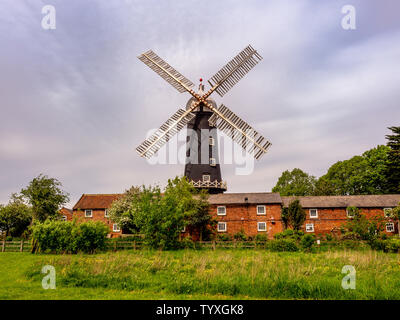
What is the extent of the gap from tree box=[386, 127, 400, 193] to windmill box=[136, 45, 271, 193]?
2598 cm

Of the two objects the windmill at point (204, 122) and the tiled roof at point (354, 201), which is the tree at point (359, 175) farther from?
the windmill at point (204, 122)

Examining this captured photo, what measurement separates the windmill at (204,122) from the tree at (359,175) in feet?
94.1

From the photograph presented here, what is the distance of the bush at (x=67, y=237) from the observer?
2044cm

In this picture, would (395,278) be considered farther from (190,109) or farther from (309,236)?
(190,109)

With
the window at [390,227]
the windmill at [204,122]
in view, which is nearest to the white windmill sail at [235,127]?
the windmill at [204,122]

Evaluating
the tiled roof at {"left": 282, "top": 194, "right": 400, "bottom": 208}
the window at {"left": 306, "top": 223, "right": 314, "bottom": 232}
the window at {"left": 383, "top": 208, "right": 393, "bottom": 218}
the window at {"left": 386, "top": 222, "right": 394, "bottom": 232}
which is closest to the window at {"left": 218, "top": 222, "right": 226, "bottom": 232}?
the tiled roof at {"left": 282, "top": 194, "right": 400, "bottom": 208}

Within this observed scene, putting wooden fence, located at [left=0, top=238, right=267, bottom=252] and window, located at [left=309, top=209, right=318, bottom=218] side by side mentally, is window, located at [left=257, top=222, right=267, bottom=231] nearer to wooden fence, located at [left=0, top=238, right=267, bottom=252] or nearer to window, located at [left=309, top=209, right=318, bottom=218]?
window, located at [left=309, top=209, right=318, bottom=218]

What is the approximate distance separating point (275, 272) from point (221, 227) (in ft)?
80.3

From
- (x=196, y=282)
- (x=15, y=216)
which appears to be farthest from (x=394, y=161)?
(x=15, y=216)

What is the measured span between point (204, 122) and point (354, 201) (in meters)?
20.8

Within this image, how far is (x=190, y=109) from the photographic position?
31969 mm

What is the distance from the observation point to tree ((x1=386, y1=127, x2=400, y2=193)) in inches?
1679
